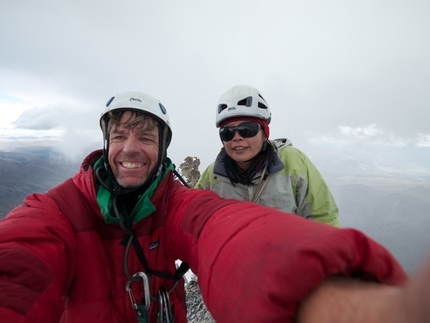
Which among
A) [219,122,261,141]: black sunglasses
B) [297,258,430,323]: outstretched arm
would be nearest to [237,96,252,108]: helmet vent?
[219,122,261,141]: black sunglasses

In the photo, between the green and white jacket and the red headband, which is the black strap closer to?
the green and white jacket

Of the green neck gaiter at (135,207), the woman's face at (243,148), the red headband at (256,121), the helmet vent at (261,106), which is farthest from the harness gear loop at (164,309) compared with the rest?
the helmet vent at (261,106)

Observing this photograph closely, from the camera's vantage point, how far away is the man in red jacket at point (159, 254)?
108 centimetres

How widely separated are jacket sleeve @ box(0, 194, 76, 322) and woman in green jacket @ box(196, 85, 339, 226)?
2946 millimetres

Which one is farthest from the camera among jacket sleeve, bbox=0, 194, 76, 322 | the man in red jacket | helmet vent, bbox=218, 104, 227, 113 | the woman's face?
helmet vent, bbox=218, 104, 227, 113

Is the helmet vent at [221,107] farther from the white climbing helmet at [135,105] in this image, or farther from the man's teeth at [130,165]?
the man's teeth at [130,165]

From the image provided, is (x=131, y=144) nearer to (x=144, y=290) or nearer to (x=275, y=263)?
(x=144, y=290)

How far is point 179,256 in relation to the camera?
294cm

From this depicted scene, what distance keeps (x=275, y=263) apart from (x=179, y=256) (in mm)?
1990

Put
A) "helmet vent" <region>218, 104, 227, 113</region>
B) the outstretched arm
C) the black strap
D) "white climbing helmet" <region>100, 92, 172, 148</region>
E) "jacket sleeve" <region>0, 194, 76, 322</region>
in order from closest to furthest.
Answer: the outstretched arm < "jacket sleeve" <region>0, 194, 76, 322</region> < the black strap < "white climbing helmet" <region>100, 92, 172, 148</region> < "helmet vent" <region>218, 104, 227, 113</region>

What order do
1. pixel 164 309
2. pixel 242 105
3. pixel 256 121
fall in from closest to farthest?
pixel 164 309 → pixel 256 121 → pixel 242 105

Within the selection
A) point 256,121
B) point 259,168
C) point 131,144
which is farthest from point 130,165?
point 256,121

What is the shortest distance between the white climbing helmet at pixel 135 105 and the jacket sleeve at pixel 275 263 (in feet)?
7.88

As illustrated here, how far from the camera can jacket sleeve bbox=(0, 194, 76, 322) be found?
186 cm
